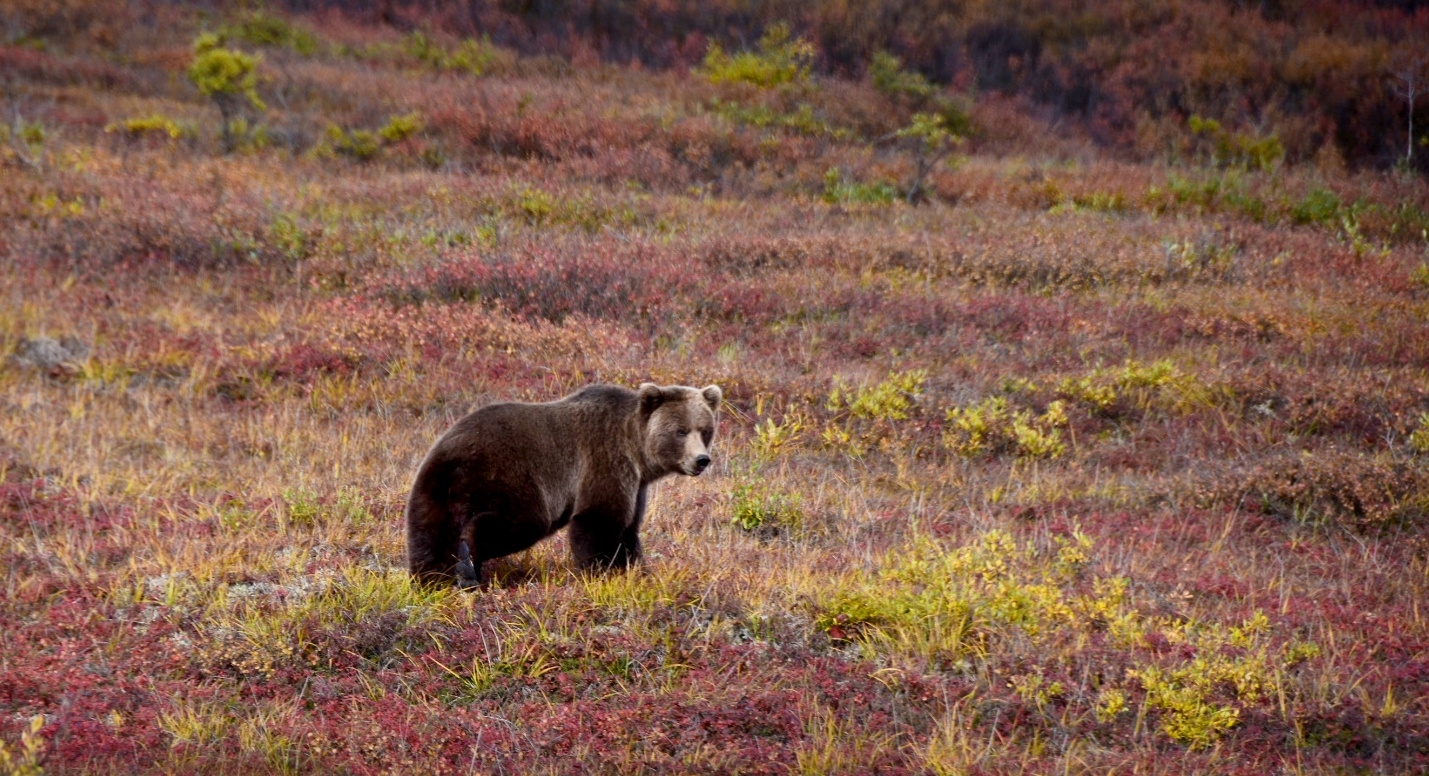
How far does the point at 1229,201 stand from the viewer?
18203 millimetres

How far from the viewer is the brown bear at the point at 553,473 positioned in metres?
5.97

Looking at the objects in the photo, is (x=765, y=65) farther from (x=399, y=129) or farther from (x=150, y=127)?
(x=150, y=127)

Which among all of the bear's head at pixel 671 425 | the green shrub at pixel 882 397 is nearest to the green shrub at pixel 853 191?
the green shrub at pixel 882 397

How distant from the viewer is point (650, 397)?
21.7 feet

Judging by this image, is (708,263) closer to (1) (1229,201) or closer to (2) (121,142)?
(1) (1229,201)

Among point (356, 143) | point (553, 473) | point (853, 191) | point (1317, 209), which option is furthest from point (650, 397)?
point (1317, 209)

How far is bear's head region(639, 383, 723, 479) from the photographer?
21.4ft

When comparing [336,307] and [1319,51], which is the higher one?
[1319,51]

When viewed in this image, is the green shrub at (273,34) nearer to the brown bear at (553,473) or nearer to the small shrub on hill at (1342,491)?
the brown bear at (553,473)

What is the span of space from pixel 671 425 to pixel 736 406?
3814 mm

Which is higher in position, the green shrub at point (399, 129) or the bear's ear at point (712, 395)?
the bear's ear at point (712, 395)

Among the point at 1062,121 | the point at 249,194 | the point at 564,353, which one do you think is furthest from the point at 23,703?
the point at 1062,121

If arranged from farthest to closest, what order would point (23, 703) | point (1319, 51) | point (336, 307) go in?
point (1319, 51) < point (336, 307) < point (23, 703)

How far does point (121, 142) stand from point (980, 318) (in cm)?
1377
